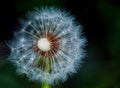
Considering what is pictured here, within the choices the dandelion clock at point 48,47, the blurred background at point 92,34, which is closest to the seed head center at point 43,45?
the dandelion clock at point 48,47

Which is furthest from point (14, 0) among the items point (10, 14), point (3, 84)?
point (3, 84)

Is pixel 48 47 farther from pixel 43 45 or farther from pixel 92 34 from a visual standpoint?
pixel 92 34

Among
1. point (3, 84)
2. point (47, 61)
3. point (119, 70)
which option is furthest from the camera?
point (119, 70)

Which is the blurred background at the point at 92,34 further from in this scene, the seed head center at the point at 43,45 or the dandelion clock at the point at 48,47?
the seed head center at the point at 43,45

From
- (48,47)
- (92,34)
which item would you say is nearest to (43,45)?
(48,47)

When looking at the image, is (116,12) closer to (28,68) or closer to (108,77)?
(108,77)

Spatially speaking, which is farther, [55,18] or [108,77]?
[108,77]

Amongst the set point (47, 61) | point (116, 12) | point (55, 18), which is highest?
point (116, 12)

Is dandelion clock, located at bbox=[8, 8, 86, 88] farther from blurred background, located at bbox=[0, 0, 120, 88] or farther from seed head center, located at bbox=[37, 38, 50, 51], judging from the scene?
blurred background, located at bbox=[0, 0, 120, 88]
